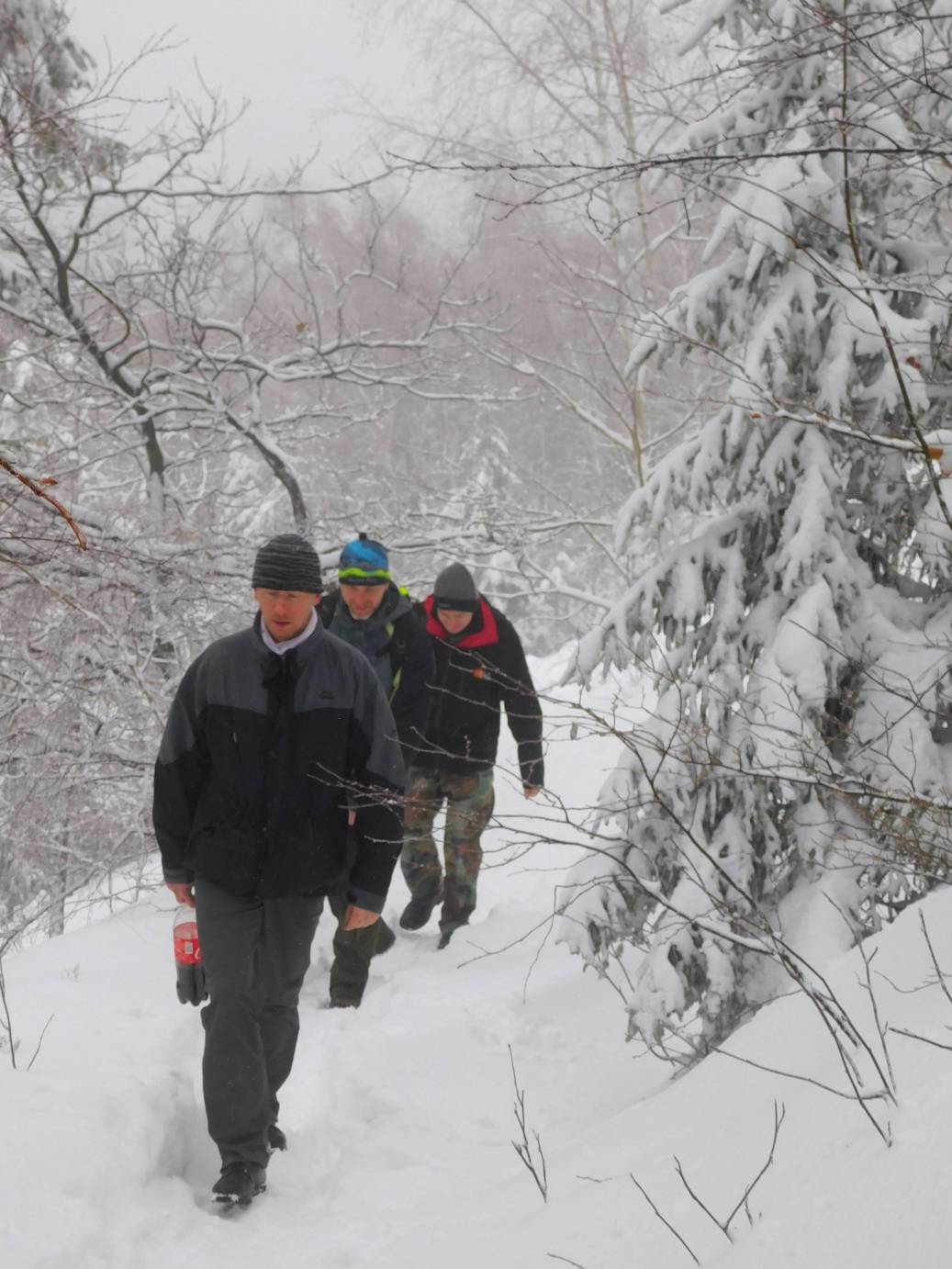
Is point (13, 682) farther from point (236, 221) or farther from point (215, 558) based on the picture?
point (236, 221)

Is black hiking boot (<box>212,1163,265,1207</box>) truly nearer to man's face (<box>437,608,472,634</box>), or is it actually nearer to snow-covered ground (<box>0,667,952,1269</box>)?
snow-covered ground (<box>0,667,952,1269</box>)

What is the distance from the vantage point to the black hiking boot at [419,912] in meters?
6.36

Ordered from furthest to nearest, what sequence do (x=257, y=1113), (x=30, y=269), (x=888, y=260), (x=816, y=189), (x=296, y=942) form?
(x=30, y=269) → (x=888, y=260) → (x=816, y=189) → (x=296, y=942) → (x=257, y=1113)

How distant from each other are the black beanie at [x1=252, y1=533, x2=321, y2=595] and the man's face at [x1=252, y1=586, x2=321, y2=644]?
2 cm

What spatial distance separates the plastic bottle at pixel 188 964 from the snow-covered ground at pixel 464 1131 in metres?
0.37

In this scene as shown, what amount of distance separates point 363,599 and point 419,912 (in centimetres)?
207

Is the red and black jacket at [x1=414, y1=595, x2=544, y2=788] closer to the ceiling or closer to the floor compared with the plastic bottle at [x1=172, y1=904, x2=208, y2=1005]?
closer to the ceiling

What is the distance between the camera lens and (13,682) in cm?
744

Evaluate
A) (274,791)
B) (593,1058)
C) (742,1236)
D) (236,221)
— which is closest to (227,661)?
(274,791)

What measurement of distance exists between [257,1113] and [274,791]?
99 centimetres

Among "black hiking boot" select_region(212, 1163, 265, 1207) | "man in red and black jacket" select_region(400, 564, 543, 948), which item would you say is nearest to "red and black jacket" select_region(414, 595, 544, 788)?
"man in red and black jacket" select_region(400, 564, 543, 948)

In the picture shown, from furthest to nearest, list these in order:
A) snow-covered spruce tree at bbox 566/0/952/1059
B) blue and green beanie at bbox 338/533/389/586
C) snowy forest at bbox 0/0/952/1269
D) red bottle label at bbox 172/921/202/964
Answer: blue and green beanie at bbox 338/533/389/586 < snow-covered spruce tree at bbox 566/0/952/1059 < snowy forest at bbox 0/0/952/1269 < red bottle label at bbox 172/921/202/964

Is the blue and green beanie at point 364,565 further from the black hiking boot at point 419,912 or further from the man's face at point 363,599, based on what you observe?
the black hiking boot at point 419,912

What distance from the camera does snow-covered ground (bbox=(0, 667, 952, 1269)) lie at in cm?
213
